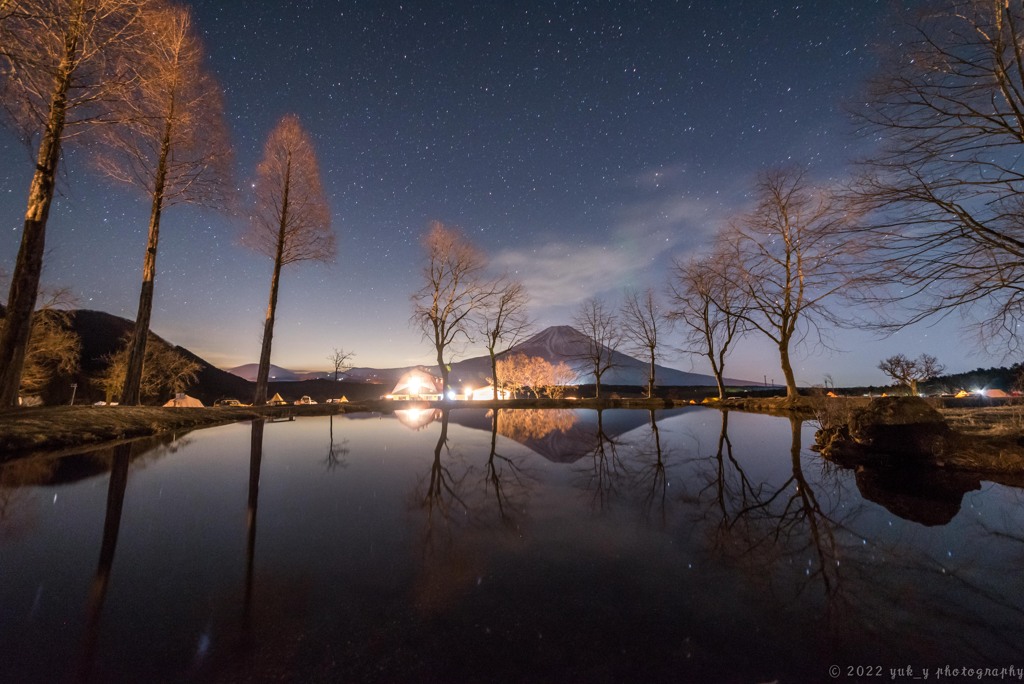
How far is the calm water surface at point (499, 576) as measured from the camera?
4.96 feet

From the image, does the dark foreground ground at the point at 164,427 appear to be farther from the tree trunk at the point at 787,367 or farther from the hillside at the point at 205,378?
the hillside at the point at 205,378

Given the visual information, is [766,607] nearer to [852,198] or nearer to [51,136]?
[852,198]

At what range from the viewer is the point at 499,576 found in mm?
2260

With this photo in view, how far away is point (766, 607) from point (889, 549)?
155cm

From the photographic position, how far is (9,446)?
539 cm

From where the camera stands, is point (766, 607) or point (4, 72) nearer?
point (766, 607)

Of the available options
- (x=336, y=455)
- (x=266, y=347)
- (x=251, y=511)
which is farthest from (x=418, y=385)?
(x=251, y=511)

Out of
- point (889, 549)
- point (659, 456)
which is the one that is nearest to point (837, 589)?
point (889, 549)

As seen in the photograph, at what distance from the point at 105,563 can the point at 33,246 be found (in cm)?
899

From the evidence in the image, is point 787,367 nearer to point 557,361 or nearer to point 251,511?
point 251,511

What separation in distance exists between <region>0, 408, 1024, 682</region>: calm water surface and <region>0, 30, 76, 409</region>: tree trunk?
4712 mm

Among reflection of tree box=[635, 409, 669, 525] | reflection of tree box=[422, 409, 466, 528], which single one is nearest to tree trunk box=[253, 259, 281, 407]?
reflection of tree box=[422, 409, 466, 528]

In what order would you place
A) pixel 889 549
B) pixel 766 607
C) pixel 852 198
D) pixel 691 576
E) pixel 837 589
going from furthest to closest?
pixel 852 198 → pixel 889 549 → pixel 691 576 → pixel 837 589 → pixel 766 607

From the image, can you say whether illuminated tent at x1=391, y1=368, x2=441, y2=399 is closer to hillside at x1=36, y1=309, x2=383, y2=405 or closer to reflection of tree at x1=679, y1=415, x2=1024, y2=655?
hillside at x1=36, y1=309, x2=383, y2=405
